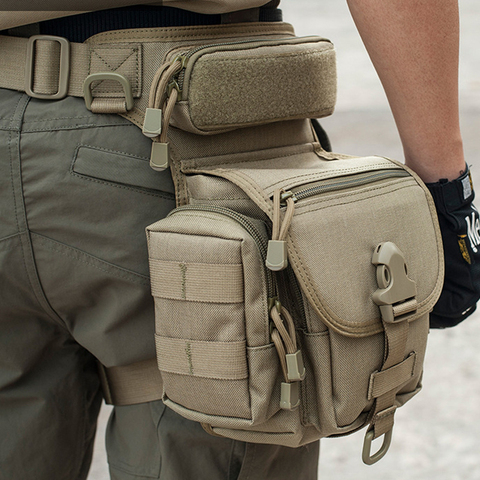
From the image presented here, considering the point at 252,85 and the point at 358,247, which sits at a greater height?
the point at 252,85

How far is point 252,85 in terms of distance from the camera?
944 millimetres

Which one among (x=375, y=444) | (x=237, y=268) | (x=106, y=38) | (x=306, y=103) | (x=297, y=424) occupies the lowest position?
(x=375, y=444)

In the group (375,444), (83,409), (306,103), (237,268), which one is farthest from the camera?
(375,444)

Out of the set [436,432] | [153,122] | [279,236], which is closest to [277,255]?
[279,236]

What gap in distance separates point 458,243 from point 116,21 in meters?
0.68

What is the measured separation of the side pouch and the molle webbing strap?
17cm

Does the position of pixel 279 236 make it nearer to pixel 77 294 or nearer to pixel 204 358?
pixel 204 358

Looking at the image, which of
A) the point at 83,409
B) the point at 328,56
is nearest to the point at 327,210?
the point at 328,56

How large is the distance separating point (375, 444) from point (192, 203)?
64.2 inches

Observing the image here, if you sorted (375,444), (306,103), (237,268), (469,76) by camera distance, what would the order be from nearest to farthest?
(237,268) → (306,103) → (375,444) → (469,76)

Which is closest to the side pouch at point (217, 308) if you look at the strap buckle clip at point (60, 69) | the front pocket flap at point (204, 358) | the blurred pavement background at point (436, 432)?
the front pocket flap at point (204, 358)

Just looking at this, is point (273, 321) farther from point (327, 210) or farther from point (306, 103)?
point (306, 103)

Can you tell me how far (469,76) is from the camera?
23.1 ft

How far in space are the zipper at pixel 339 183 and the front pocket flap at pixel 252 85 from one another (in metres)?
0.13
